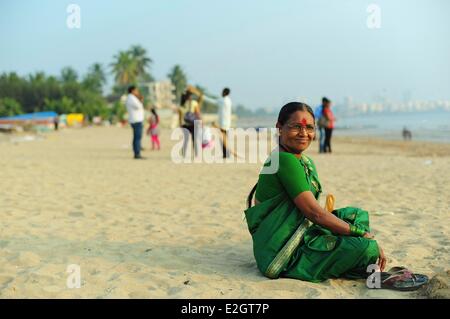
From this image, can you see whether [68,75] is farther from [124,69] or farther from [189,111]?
[189,111]

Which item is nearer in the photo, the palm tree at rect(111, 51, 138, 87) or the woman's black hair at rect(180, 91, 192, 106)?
the woman's black hair at rect(180, 91, 192, 106)

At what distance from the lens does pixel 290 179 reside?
2.66 metres

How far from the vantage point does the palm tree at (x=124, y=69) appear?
237 ft

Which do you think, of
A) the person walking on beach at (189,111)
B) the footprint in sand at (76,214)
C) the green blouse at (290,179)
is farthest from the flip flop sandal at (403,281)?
the person walking on beach at (189,111)

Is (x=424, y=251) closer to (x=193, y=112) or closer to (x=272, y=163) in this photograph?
(x=272, y=163)

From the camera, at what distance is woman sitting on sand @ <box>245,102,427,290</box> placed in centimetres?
264

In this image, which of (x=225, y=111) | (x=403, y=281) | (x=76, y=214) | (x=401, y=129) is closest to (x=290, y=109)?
(x=403, y=281)

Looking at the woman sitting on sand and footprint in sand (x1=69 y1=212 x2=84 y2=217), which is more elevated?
the woman sitting on sand

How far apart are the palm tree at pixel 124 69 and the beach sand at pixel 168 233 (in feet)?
220

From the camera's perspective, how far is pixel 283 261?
2744mm

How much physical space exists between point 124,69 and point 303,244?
7330cm

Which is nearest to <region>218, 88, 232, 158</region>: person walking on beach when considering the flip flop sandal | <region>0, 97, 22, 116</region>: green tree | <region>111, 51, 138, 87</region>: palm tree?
the flip flop sandal

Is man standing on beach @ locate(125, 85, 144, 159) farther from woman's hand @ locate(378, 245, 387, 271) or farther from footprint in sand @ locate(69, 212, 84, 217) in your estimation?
woman's hand @ locate(378, 245, 387, 271)

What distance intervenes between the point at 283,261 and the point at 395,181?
486 cm
